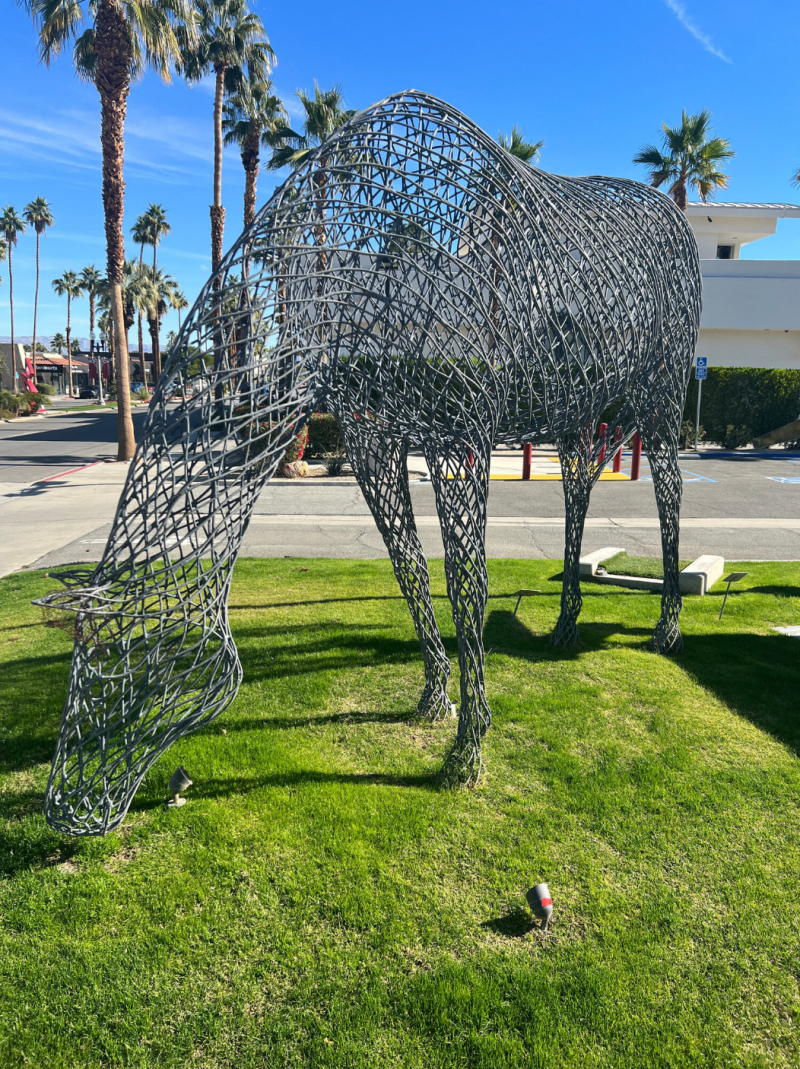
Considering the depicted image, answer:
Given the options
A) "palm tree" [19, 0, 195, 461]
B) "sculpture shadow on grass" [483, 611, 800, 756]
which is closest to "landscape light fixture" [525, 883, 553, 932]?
"sculpture shadow on grass" [483, 611, 800, 756]

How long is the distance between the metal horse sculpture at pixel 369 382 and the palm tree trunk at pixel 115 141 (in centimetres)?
1633

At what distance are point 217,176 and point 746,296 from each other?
66.0ft

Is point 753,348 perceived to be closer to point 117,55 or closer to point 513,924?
point 117,55

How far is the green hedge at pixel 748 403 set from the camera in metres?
25.2

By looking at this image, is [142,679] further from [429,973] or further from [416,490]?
[416,490]

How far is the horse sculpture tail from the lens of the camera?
2641 mm

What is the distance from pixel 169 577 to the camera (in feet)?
9.00

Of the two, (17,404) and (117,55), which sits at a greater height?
(117,55)

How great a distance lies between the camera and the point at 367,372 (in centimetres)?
337

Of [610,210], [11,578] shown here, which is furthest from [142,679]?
[11,578]

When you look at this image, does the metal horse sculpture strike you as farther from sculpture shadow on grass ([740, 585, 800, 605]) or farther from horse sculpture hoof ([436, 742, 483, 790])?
sculpture shadow on grass ([740, 585, 800, 605])

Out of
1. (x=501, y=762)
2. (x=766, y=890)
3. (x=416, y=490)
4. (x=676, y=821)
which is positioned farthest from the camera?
(x=416, y=490)

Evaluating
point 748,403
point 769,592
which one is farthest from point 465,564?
point 748,403

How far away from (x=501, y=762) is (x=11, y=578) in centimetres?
664
